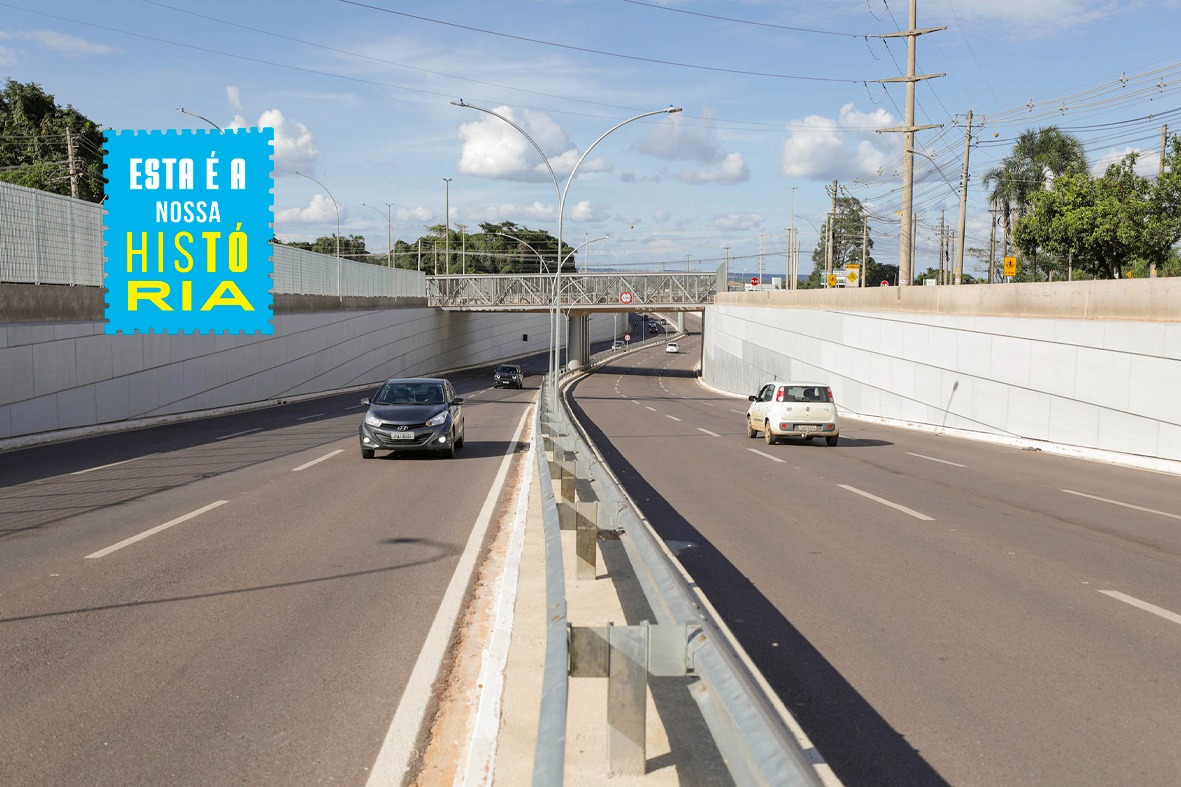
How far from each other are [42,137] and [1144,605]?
261 ft

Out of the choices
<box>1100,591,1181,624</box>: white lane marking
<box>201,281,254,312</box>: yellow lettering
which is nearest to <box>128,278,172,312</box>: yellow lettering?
<box>201,281,254,312</box>: yellow lettering

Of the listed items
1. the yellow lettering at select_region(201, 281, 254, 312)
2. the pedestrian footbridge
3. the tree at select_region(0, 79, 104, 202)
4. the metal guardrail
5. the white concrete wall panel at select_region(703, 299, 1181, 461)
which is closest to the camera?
the metal guardrail

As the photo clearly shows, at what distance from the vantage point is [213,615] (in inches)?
301

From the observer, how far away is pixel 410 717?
215 inches

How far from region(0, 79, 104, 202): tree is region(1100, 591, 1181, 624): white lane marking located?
246 feet

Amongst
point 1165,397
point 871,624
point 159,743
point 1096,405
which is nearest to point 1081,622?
point 871,624

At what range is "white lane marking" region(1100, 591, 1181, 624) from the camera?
25.9ft

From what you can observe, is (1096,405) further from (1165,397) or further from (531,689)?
(531,689)

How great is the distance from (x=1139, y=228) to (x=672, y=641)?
57032mm

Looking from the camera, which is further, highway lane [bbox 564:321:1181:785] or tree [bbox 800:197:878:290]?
tree [bbox 800:197:878:290]

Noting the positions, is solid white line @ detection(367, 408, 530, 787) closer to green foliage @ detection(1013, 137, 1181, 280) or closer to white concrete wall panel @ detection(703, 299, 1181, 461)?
white concrete wall panel @ detection(703, 299, 1181, 461)

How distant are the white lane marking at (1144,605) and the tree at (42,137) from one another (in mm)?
75059

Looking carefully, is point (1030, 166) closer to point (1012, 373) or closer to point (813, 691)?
point (1012, 373)

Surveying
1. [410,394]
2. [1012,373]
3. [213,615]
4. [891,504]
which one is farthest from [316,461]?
[1012,373]
